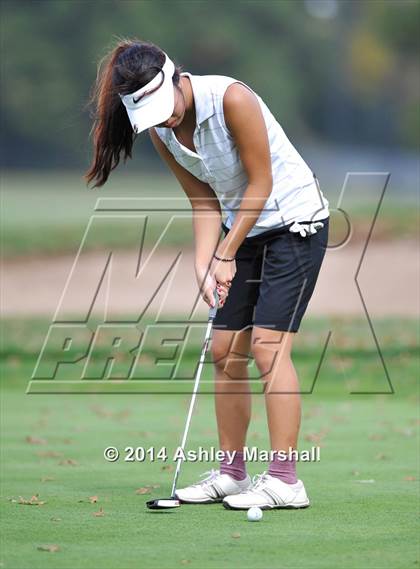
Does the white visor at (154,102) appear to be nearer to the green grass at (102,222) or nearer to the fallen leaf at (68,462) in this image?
the fallen leaf at (68,462)

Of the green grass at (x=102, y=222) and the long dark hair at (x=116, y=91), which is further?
the green grass at (x=102, y=222)

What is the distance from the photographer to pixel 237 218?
4898mm

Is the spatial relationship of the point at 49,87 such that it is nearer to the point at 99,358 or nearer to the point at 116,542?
the point at 99,358

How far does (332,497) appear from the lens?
512 cm

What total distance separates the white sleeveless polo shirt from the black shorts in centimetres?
8

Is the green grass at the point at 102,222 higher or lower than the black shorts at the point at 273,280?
lower

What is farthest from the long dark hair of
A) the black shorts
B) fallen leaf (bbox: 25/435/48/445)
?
fallen leaf (bbox: 25/435/48/445)

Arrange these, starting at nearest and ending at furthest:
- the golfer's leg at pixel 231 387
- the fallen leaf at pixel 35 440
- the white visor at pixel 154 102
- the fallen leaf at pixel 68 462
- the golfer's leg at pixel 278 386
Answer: the white visor at pixel 154 102, the golfer's leg at pixel 278 386, the golfer's leg at pixel 231 387, the fallen leaf at pixel 68 462, the fallen leaf at pixel 35 440

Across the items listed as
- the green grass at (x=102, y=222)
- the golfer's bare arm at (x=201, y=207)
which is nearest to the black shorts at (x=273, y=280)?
the golfer's bare arm at (x=201, y=207)

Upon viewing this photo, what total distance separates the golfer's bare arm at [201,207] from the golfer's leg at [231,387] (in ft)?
1.17

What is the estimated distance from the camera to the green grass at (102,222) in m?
24.2

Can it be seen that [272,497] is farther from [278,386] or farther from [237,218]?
[237,218]

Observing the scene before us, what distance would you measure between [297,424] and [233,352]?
43 centimetres

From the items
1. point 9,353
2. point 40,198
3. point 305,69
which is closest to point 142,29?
point 40,198
